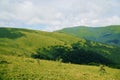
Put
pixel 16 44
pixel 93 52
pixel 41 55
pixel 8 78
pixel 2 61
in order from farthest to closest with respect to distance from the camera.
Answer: pixel 93 52, pixel 16 44, pixel 41 55, pixel 2 61, pixel 8 78

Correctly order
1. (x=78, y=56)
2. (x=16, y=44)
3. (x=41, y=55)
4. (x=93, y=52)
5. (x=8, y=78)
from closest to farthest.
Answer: (x=8, y=78) → (x=41, y=55) → (x=16, y=44) → (x=78, y=56) → (x=93, y=52)

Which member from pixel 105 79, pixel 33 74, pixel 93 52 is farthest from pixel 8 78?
pixel 93 52

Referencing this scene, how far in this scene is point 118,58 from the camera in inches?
6781

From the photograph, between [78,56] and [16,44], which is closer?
[16,44]

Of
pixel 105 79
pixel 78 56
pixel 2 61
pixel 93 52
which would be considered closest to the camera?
pixel 105 79

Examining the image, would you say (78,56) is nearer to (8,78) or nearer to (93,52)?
(93,52)

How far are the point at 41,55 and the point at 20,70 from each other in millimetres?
99289

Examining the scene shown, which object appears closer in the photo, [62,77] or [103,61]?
[62,77]

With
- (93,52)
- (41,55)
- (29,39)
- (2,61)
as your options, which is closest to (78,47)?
(93,52)

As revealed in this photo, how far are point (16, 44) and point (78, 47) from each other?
1867 inches

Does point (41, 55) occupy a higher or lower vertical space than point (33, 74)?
lower

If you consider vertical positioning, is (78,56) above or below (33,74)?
below

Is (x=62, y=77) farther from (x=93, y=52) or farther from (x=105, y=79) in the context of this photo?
(x=93, y=52)

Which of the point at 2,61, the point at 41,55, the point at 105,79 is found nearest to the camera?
the point at 105,79
